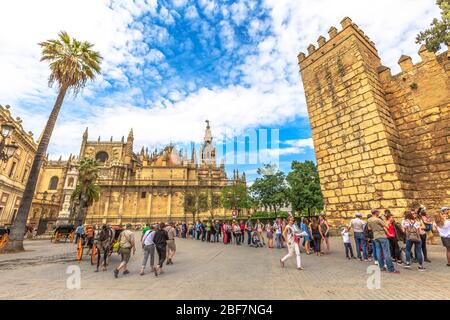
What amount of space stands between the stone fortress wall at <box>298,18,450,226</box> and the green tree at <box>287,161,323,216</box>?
17.2 meters

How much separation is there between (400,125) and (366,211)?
16.1 feet

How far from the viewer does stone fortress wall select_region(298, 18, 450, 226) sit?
9.65 m

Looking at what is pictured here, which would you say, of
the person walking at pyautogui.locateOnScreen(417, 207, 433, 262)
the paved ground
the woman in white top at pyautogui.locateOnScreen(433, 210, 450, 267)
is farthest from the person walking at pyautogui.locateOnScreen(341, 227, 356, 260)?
the woman in white top at pyautogui.locateOnScreen(433, 210, 450, 267)

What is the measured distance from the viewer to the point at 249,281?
5.48 meters

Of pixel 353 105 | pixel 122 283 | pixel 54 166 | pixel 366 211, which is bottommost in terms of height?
pixel 122 283

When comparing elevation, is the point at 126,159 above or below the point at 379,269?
above

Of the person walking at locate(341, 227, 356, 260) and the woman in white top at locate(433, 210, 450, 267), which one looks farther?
the person walking at locate(341, 227, 356, 260)

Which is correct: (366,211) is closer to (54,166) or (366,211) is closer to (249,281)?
(249,281)

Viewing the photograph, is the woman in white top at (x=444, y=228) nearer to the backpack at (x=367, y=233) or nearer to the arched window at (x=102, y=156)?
the backpack at (x=367, y=233)

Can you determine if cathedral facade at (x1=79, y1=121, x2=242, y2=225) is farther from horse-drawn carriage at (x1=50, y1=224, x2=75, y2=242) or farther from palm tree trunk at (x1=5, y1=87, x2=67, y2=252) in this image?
palm tree trunk at (x1=5, y1=87, x2=67, y2=252)

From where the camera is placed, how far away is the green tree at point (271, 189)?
30594 millimetres

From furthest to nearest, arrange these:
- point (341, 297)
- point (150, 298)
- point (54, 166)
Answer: point (54, 166) → point (150, 298) → point (341, 297)

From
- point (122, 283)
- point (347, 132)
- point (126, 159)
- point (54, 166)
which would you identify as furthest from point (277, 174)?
point (54, 166)

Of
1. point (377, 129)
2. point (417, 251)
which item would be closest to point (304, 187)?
point (377, 129)
